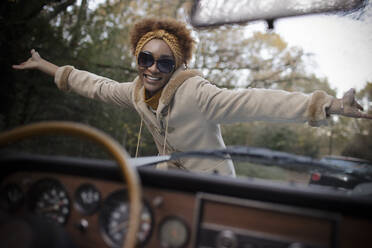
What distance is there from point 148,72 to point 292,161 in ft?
3.14

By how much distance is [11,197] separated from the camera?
1.01 metres

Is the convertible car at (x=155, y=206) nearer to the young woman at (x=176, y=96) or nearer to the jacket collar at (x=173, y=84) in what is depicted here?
the young woman at (x=176, y=96)

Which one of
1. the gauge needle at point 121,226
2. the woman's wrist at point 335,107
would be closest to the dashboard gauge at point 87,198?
the gauge needle at point 121,226

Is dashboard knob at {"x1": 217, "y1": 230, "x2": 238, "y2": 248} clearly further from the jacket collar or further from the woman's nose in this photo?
the woman's nose

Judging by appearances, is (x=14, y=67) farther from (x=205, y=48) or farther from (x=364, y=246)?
(x=364, y=246)

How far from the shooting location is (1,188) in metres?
1.01

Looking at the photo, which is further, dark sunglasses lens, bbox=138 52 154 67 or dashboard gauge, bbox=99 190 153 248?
dark sunglasses lens, bbox=138 52 154 67

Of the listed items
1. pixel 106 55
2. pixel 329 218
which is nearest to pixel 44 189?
pixel 329 218

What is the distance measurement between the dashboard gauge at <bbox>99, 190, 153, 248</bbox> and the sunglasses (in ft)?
2.77

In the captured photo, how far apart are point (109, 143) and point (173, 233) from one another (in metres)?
0.38

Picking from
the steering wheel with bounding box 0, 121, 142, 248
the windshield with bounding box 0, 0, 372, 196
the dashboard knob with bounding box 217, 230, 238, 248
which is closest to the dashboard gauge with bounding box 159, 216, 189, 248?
the dashboard knob with bounding box 217, 230, 238, 248

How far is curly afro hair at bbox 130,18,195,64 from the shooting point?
5.14 ft

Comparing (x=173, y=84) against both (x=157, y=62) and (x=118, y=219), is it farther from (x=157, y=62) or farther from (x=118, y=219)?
(x=118, y=219)

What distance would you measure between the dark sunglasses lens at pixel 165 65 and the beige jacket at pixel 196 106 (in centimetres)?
6
